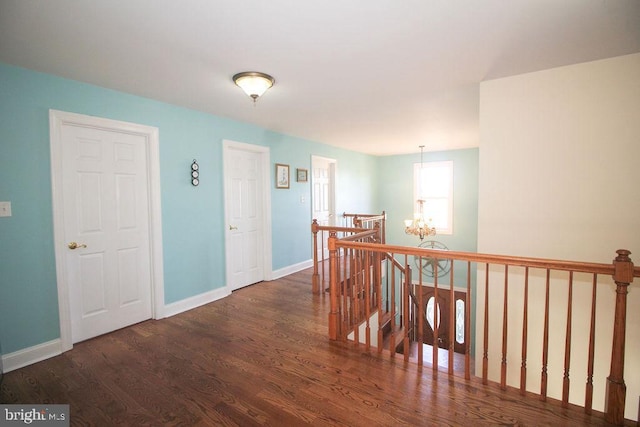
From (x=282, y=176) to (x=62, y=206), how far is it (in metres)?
2.77

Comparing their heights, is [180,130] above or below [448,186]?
above

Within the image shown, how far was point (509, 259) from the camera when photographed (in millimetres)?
1874

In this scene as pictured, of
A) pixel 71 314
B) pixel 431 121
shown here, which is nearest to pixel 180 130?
pixel 71 314

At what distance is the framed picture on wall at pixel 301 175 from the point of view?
5059 millimetres

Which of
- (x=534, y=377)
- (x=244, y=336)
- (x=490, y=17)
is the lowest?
(x=534, y=377)

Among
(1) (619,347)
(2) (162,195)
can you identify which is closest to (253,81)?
(2) (162,195)

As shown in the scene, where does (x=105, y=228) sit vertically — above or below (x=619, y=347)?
above

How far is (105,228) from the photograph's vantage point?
2820mm

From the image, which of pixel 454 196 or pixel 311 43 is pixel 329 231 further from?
pixel 454 196

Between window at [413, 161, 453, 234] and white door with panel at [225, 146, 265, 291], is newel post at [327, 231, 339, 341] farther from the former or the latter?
window at [413, 161, 453, 234]

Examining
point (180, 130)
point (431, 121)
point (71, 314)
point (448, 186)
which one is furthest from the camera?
point (448, 186)

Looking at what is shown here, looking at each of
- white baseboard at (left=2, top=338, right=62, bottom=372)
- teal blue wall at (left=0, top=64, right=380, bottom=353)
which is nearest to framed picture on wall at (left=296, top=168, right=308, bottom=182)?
teal blue wall at (left=0, top=64, right=380, bottom=353)

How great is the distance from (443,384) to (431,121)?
3.31m

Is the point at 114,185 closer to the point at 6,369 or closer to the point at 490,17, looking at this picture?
the point at 6,369
